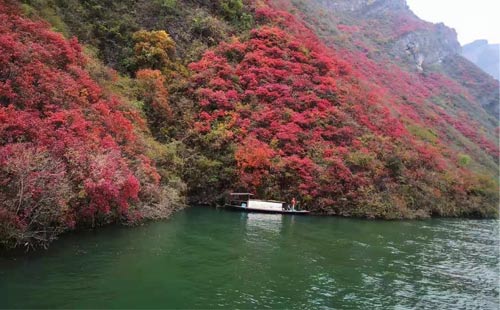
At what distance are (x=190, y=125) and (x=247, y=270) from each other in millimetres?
31971

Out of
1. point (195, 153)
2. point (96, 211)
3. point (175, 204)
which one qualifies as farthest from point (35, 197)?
point (195, 153)

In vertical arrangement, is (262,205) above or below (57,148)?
below

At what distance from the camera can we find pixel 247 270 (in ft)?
74.8

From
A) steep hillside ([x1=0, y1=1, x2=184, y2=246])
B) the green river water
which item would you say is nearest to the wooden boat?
the green river water

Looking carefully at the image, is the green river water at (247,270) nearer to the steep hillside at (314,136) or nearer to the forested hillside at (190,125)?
the forested hillside at (190,125)

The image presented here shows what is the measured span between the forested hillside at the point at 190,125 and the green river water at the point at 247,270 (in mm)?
2904

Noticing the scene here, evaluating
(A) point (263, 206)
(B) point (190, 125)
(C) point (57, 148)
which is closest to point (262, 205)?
(A) point (263, 206)

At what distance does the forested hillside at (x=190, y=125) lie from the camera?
1022 inches

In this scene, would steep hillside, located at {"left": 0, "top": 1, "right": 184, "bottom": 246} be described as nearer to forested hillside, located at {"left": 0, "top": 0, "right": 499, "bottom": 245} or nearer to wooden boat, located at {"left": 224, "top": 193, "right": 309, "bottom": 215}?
forested hillside, located at {"left": 0, "top": 0, "right": 499, "bottom": 245}

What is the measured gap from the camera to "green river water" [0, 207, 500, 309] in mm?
17719

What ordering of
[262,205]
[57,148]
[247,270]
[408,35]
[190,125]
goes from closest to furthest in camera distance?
[247,270] → [57,148] → [262,205] → [190,125] → [408,35]

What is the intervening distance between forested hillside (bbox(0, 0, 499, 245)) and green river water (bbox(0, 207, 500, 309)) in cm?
290

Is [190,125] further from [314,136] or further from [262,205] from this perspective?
[314,136]

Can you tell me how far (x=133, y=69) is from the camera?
56.4 metres
